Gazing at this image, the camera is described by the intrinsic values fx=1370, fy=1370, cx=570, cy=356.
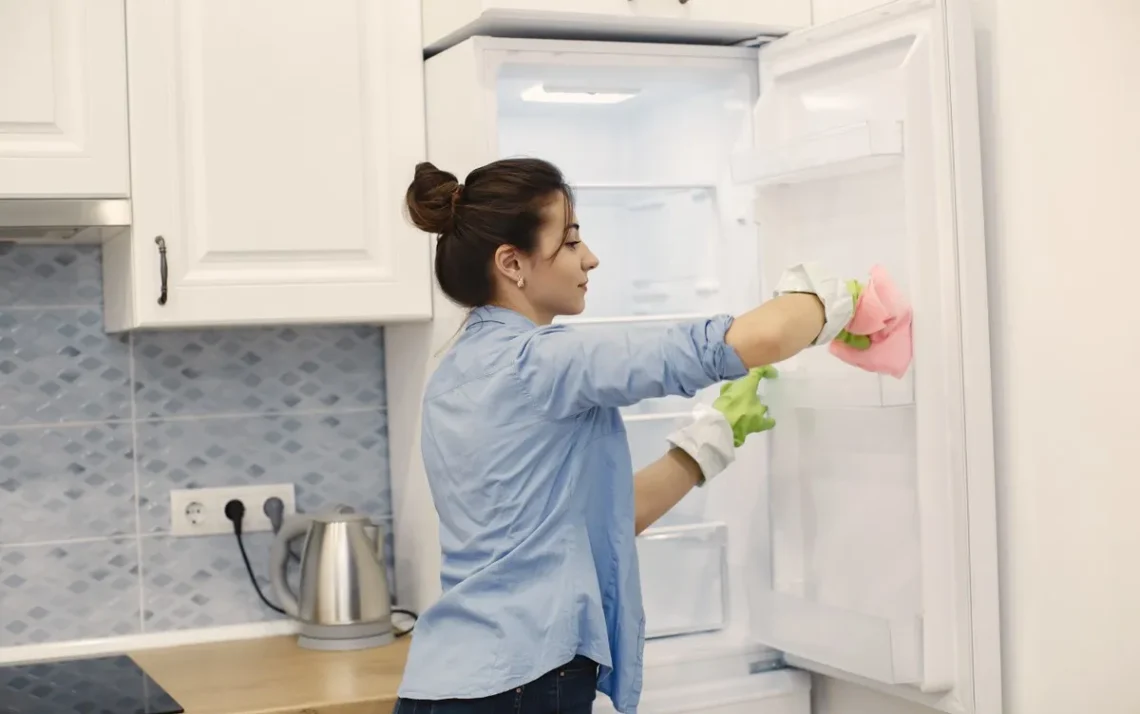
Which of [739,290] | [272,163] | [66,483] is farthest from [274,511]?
[739,290]

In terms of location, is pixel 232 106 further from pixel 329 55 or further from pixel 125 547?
pixel 125 547

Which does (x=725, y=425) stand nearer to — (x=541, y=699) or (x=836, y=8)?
(x=541, y=699)

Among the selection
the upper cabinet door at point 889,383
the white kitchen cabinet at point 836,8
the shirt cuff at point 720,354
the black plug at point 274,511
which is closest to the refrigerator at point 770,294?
the upper cabinet door at point 889,383

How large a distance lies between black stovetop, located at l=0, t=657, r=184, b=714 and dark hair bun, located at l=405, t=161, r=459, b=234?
74 cm

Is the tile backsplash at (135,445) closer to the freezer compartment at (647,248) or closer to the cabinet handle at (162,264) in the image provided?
the cabinet handle at (162,264)

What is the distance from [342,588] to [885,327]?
973mm

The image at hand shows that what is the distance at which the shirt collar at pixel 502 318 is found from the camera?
174 cm

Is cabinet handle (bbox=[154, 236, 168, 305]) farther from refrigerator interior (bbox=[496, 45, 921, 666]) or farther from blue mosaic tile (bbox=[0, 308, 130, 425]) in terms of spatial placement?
refrigerator interior (bbox=[496, 45, 921, 666])

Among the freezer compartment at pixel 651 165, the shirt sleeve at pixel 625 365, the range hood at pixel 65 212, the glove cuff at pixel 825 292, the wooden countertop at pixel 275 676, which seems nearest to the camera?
the shirt sleeve at pixel 625 365

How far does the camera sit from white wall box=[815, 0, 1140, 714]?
1.68 meters

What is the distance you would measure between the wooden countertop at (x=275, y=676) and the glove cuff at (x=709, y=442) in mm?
536

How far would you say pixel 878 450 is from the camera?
6.26 ft

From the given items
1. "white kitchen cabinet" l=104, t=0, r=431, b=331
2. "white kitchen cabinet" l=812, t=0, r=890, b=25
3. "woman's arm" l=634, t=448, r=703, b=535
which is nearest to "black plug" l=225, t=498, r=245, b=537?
"white kitchen cabinet" l=104, t=0, r=431, b=331

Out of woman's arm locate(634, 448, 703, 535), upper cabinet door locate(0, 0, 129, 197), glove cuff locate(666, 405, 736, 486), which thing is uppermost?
upper cabinet door locate(0, 0, 129, 197)
